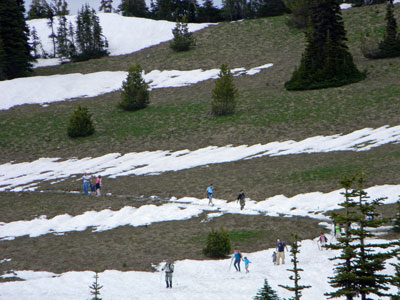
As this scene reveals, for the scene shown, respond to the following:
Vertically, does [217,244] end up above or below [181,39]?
below

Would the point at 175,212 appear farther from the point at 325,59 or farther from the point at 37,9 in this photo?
the point at 37,9

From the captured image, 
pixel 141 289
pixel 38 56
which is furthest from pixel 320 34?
pixel 38 56

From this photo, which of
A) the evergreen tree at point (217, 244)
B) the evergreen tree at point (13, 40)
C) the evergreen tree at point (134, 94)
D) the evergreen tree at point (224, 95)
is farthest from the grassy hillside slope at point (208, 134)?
the evergreen tree at point (13, 40)

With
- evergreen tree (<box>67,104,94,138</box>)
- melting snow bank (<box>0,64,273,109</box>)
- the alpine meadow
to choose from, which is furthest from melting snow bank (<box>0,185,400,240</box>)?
melting snow bank (<box>0,64,273,109</box>)

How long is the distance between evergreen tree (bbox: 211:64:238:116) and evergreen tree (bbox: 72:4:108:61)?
3980cm

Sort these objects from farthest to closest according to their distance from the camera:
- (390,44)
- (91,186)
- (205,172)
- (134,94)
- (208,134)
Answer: (390,44) < (134,94) < (208,134) < (205,172) < (91,186)

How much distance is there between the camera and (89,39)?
88.7m

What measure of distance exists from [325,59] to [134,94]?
24040 millimetres

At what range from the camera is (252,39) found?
260ft

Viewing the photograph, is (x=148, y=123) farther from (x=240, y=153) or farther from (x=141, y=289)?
(x=141, y=289)

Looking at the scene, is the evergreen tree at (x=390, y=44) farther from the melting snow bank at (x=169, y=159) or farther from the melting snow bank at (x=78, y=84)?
the melting snow bank at (x=169, y=159)

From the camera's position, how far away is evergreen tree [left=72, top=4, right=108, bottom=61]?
87500mm

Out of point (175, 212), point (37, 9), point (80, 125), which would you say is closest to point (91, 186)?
point (175, 212)

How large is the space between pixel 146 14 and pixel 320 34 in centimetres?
7041
